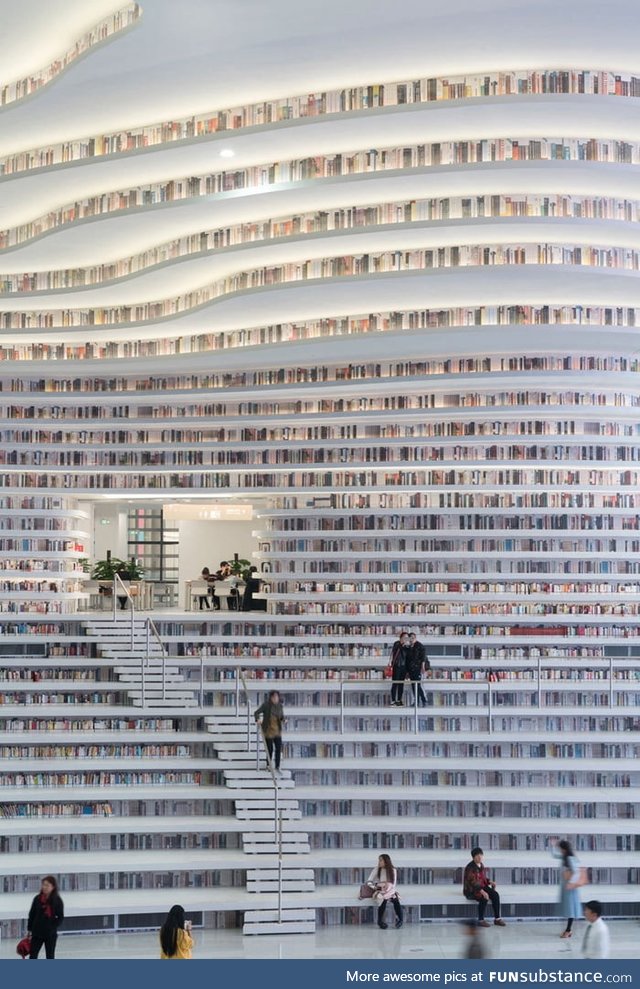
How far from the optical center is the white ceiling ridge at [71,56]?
30.0 ft

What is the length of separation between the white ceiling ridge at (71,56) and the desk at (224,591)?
8.15m

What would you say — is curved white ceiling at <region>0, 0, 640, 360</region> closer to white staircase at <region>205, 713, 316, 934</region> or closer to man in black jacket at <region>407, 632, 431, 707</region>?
man in black jacket at <region>407, 632, 431, 707</region>

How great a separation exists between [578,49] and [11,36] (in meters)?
3.83

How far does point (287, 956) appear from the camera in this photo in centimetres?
1141

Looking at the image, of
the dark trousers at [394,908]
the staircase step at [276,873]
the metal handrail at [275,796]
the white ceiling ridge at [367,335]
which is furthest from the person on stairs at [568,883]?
the white ceiling ridge at [367,335]

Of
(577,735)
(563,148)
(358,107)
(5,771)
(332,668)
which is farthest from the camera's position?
(332,668)

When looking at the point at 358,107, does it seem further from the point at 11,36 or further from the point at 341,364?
the point at 341,364

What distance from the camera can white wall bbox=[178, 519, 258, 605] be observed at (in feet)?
72.0

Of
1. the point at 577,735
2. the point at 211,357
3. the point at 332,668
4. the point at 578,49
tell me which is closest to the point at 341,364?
the point at 211,357

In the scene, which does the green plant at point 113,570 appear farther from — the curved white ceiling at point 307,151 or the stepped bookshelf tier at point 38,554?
the curved white ceiling at point 307,151

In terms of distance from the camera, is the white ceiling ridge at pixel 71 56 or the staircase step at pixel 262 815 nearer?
the white ceiling ridge at pixel 71 56

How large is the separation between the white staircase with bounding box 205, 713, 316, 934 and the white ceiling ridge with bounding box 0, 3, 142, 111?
654 cm

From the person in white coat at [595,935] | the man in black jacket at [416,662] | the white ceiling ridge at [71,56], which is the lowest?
the person in white coat at [595,935]

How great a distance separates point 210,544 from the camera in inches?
868
